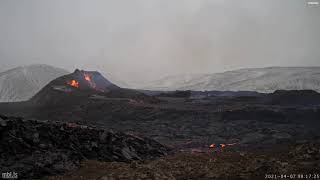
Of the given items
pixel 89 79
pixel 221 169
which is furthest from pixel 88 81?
pixel 221 169

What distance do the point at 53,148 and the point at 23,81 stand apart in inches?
4725

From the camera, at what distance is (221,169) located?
16.4 metres

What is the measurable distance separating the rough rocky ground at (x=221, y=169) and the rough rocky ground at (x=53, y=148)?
3.78ft

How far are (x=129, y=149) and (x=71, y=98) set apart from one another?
43313mm

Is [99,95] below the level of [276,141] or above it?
above


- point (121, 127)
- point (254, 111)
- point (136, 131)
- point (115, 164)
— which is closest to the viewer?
point (115, 164)

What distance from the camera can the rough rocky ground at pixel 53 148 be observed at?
57.8 feet

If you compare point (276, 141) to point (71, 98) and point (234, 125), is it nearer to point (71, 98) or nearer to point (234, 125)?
point (234, 125)

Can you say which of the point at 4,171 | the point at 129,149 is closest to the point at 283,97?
the point at 129,149

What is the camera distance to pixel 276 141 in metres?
35.5

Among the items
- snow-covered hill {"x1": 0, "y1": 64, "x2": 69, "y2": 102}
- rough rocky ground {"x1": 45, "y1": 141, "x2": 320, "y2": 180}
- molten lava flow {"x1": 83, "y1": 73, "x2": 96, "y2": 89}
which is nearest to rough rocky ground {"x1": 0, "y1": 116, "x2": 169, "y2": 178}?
rough rocky ground {"x1": 45, "y1": 141, "x2": 320, "y2": 180}

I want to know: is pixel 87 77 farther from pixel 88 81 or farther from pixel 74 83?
pixel 74 83

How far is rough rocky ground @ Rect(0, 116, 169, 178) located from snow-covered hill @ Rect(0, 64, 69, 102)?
345 feet

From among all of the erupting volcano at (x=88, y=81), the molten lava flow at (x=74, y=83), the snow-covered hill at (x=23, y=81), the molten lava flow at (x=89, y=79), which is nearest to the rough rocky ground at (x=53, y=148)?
the molten lava flow at (x=74, y=83)
